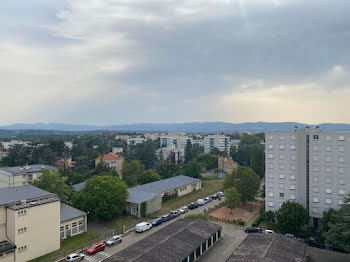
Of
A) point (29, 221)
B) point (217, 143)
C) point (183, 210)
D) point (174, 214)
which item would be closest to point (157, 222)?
point (174, 214)

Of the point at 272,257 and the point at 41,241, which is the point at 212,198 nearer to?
the point at 272,257

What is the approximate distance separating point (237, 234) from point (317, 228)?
11.4 m

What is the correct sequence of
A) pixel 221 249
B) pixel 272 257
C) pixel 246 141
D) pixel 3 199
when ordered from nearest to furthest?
1. pixel 272 257
2. pixel 3 199
3. pixel 221 249
4. pixel 246 141

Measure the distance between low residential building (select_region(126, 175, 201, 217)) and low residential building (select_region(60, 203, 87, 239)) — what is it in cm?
879

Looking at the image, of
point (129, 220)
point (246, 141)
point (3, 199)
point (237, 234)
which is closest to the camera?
point (3, 199)

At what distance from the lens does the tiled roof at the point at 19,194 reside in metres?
26.8

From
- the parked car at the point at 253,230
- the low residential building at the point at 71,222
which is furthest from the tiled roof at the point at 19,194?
the parked car at the point at 253,230

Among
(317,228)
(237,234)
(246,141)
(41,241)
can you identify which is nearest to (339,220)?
(317,228)

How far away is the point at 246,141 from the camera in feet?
336

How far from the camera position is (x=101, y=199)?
36094 millimetres

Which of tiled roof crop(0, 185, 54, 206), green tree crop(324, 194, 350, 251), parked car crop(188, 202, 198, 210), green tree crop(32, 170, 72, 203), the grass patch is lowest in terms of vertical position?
the grass patch

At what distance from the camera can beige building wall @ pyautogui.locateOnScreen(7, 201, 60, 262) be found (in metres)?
25.5

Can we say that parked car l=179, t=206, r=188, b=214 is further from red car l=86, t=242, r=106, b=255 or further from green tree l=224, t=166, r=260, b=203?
red car l=86, t=242, r=106, b=255

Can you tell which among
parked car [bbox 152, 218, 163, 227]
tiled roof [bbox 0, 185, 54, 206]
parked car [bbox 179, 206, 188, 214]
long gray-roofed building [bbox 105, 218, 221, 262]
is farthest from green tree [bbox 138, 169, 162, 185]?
tiled roof [bbox 0, 185, 54, 206]
